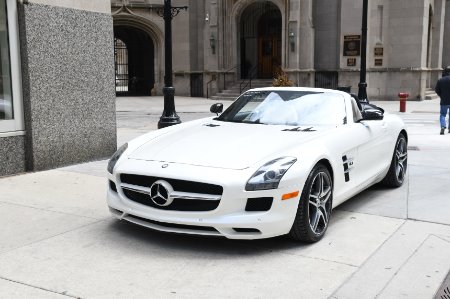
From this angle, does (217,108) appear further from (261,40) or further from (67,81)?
(261,40)

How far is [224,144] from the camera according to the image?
510 centimetres

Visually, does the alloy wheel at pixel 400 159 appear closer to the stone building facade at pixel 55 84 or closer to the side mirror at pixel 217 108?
the side mirror at pixel 217 108

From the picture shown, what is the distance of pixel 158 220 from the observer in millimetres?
4617

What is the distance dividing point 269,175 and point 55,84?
517 cm

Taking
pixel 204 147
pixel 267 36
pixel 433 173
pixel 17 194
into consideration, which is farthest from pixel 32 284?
pixel 267 36

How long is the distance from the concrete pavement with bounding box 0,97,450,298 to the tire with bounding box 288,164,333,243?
0.40 ft

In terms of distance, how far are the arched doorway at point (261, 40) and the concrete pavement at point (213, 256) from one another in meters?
26.0

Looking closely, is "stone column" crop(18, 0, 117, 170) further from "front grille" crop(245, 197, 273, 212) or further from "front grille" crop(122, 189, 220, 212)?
"front grille" crop(245, 197, 273, 212)

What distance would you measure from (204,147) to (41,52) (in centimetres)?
434

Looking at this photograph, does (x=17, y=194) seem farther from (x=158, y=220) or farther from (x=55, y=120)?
(x=158, y=220)

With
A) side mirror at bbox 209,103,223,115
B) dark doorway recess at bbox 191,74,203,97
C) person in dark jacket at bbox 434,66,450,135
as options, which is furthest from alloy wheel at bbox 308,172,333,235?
dark doorway recess at bbox 191,74,203,97

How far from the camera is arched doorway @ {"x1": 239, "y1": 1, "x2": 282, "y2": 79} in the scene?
31.7m

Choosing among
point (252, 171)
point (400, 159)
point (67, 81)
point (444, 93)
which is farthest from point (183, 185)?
point (444, 93)

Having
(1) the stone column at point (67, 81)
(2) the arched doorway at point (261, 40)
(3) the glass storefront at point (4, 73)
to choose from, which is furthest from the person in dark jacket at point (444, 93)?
(2) the arched doorway at point (261, 40)
